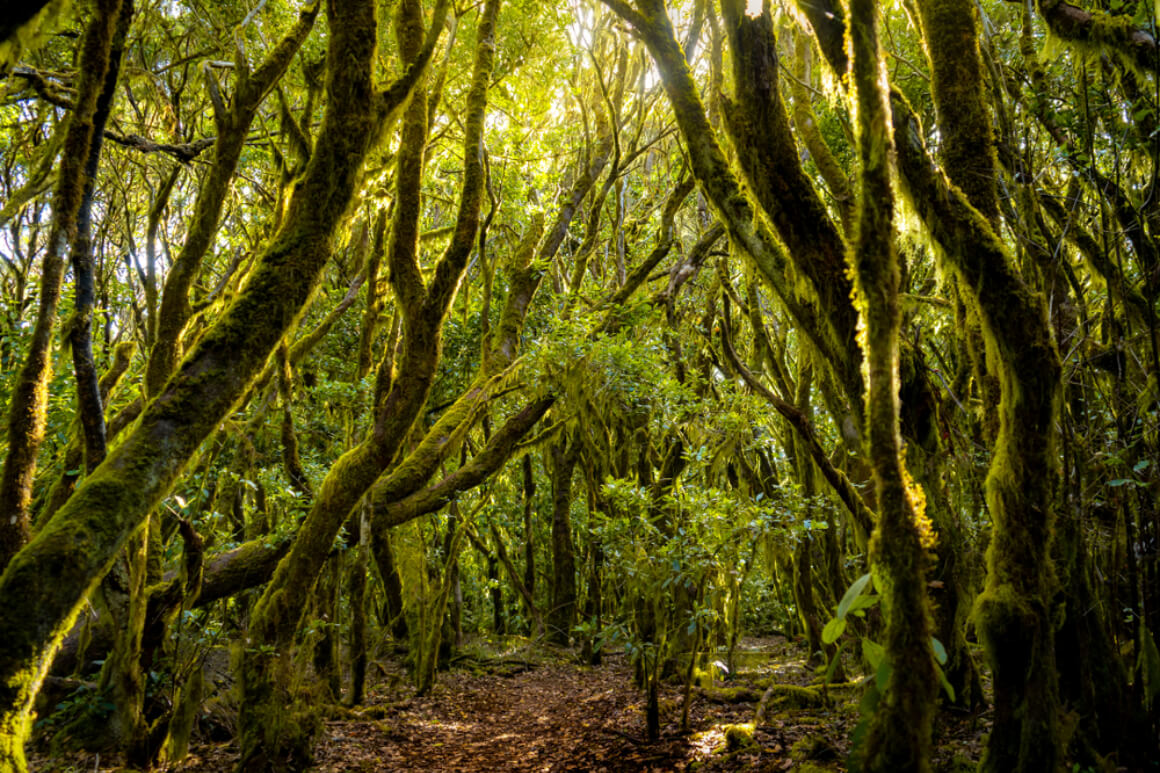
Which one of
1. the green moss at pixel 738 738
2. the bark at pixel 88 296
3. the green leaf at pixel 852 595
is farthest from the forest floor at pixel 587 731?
the bark at pixel 88 296

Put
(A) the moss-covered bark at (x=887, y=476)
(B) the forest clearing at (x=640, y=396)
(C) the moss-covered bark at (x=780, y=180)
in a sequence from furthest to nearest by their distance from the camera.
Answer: (C) the moss-covered bark at (x=780, y=180) → (B) the forest clearing at (x=640, y=396) → (A) the moss-covered bark at (x=887, y=476)

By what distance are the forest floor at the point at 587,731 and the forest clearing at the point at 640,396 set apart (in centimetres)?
8

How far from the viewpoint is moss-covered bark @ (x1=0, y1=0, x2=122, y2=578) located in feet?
12.7

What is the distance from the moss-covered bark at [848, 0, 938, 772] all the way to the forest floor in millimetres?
2879

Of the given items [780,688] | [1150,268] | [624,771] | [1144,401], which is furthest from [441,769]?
[1150,268]

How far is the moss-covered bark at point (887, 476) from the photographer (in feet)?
7.35

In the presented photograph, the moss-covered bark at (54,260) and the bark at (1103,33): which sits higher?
the bark at (1103,33)

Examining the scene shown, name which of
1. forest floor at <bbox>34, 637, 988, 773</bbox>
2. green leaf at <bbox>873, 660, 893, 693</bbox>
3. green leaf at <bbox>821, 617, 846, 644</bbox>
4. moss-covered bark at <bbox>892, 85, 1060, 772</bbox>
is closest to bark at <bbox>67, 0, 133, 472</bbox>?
forest floor at <bbox>34, 637, 988, 773</bbox>

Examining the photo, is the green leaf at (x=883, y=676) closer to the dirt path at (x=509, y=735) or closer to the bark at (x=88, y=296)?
the dirt path at (x=509, y=735)

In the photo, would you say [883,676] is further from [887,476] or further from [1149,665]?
[1149,665]

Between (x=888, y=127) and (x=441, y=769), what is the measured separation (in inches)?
283

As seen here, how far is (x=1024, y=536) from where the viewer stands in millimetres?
3623

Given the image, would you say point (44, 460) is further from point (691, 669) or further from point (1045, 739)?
point (1045, 739)

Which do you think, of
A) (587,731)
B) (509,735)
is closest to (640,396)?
(587,731)
